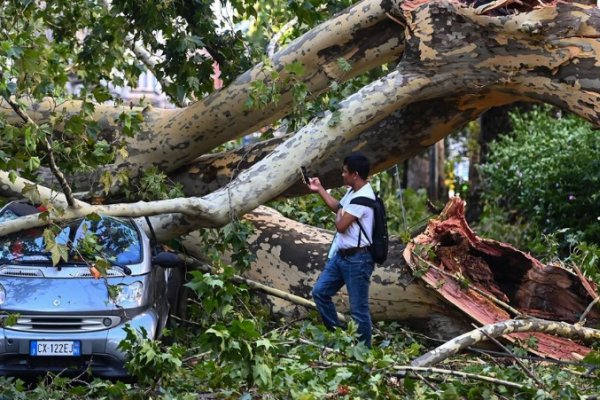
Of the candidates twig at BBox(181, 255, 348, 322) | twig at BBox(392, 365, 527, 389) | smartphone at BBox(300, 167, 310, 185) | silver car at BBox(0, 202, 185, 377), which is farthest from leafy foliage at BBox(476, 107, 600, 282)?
twig at BBox(392, 365, 527, 389)

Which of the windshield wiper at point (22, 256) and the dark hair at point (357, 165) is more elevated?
the dark hair at point (357, 165)

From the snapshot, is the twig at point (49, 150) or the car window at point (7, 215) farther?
the car window at point (7, 215)

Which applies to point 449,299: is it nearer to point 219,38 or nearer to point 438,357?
point 438,357

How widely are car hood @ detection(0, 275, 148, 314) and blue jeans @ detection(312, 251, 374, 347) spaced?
145 cm

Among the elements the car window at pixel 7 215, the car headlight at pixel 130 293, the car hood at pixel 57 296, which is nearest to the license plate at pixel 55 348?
the car hood at pixel 57 296

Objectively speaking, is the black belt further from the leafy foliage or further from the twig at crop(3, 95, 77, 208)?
the leafy foliage

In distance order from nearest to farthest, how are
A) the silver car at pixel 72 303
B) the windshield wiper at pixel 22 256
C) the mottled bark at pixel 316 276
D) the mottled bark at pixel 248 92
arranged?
the silver car at pixel 72 303, the windshield wiper at pixel 22 256, the mottled bark at pixel 316 276, the mottled bark at pixel 248 92

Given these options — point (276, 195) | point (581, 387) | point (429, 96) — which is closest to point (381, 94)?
point (429, 96)

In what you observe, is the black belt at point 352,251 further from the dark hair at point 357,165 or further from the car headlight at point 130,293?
the car headlight at point 130,293

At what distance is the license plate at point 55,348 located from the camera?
846cm

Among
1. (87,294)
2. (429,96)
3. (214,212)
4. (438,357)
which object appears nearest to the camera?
(438,357)

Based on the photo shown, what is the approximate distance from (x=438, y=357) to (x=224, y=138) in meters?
4.33

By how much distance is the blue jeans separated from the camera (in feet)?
28.6

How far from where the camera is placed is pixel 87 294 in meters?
8.72
